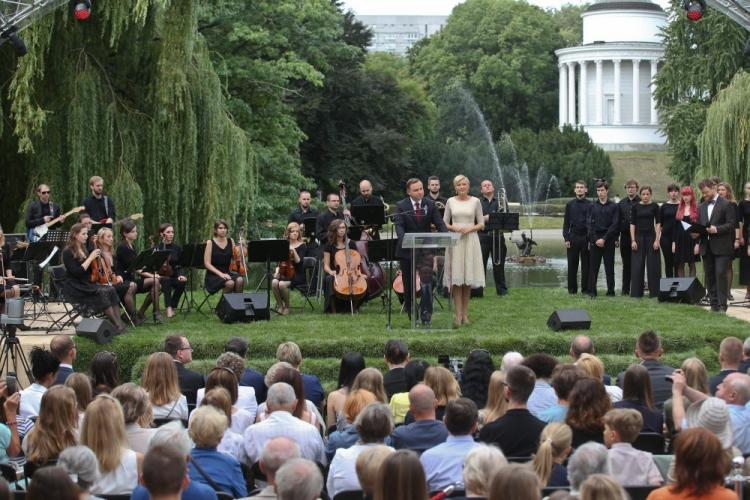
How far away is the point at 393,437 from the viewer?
340 inches

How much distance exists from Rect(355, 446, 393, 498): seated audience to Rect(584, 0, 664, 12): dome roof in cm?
9101

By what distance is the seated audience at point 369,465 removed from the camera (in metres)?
6.95

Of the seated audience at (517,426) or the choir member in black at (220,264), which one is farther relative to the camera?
the choir member in black at (220,264)

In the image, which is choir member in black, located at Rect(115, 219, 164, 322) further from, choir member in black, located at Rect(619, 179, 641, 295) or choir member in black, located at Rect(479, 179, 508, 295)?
choir member in black, located at Rect(619, 179, 641, 295)

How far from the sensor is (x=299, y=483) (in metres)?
6.20

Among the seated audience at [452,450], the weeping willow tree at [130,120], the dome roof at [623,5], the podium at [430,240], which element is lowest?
the seated audience at [452,450]

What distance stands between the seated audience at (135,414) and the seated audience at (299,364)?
7.42 ft

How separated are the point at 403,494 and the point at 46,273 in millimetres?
16838

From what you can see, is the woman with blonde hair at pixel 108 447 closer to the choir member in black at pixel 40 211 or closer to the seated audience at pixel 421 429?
the seated audience at pixel 421 429

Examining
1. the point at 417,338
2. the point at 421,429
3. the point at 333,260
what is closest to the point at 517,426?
the point at 421,429

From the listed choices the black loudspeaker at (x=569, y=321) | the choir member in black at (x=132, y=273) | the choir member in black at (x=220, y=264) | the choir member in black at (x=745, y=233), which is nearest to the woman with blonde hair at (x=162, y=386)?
the black loudspeaker at (x=569, y=321)

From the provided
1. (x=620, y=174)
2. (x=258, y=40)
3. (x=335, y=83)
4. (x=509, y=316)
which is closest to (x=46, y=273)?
(x=509, y=316)

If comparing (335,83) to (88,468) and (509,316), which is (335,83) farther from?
(88,468)

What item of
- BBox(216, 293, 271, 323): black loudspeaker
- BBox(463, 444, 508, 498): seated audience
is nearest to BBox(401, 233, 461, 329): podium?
BBox(216, 293, 271, 323): black loudspeaker
